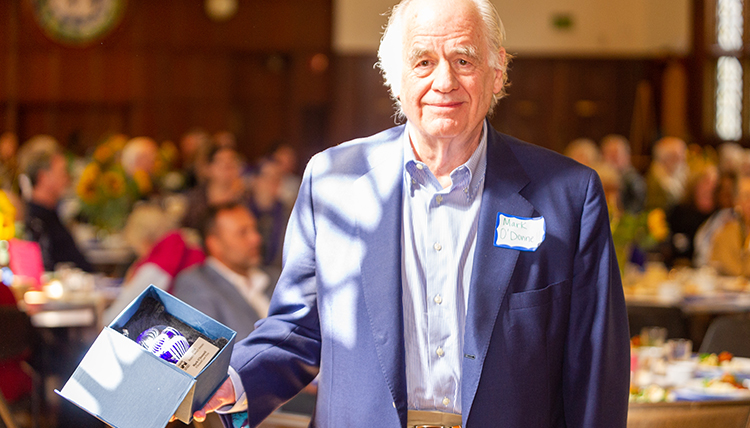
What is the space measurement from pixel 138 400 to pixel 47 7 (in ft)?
39.9

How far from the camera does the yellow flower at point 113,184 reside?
6.35 meters

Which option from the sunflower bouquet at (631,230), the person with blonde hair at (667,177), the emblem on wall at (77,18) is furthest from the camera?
the emblem on wall at (77,18)

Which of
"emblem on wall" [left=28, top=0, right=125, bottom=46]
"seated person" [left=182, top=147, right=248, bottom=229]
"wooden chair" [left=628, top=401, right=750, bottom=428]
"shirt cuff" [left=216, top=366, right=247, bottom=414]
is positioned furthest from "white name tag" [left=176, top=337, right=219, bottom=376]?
"emblem on wall" [left=28, top=0, right=125, bottom=46]

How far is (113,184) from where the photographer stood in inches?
252

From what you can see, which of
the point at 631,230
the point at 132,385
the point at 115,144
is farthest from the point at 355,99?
the point at 132,385

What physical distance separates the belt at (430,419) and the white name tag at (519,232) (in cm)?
36

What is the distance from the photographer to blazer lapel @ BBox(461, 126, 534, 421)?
4.93ft

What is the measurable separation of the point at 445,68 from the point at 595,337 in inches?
23.7

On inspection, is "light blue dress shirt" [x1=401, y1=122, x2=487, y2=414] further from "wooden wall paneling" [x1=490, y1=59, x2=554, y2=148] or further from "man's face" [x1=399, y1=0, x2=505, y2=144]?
"wooden wall paneling" [x1=490, y1=59, x2=554, y2=148]

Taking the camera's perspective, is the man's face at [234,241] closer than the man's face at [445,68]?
No

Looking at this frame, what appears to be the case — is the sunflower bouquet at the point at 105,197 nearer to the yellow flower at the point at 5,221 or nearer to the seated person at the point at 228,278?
the yellow flower at the point at 5,221

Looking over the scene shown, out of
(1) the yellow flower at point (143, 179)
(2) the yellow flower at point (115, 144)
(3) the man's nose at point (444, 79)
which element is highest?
(3) the man's nose at point (444, 79)

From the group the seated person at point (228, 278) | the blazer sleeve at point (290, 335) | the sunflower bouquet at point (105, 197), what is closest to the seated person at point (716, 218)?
the seated person at point (228, 278)

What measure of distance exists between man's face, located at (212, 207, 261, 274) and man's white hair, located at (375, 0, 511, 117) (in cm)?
216
